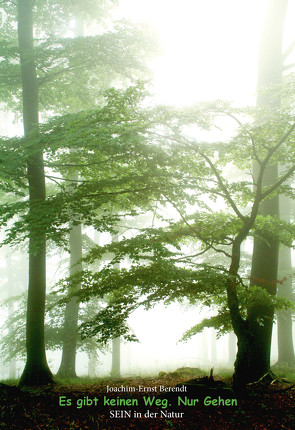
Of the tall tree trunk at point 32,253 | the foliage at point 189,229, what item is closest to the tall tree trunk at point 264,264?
the foliage at point 189,229

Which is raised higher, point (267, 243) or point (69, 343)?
point (267, 243)

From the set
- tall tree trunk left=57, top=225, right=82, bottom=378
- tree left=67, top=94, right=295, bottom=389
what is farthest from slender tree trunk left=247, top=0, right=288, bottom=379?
tall tree trunk left=57, top=225, right=82, bottom=378

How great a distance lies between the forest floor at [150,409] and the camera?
3.91m

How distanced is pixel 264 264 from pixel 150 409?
399cm

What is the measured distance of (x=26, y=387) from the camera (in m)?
6.13

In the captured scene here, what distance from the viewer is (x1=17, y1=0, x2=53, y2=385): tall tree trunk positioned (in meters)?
6.62

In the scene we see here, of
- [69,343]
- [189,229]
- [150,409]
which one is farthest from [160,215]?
[69,343]

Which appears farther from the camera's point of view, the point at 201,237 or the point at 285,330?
the point at 285,330

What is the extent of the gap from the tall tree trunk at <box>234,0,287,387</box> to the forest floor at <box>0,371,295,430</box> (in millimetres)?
637

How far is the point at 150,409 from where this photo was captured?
4.40m

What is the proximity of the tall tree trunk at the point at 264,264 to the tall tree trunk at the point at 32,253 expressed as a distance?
14.6 feet

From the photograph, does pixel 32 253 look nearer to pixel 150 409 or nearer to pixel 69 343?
pixel 150 409

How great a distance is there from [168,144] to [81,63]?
474 centimetres

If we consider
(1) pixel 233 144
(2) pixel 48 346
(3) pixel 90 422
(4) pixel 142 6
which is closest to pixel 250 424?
(3) pixel 90 422
